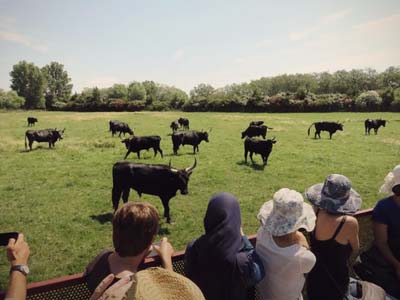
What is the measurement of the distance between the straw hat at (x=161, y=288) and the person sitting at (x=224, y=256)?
95cm

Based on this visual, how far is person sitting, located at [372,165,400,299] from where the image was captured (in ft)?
13.1

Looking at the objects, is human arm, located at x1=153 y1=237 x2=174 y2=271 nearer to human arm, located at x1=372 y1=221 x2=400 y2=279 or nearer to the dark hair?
human arm, located at x1=372 y1=221 x2=400 y2=279

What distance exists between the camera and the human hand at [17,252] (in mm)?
2477

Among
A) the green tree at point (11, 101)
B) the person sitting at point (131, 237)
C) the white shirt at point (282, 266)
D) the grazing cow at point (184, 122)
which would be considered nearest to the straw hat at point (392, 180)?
the white shirt at point (282, 266)

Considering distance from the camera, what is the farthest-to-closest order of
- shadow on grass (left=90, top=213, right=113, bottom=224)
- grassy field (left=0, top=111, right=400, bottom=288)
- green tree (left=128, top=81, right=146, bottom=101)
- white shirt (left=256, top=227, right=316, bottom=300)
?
green tree (left=128, top=81, right=146, bottom=101) → shadow on grass (left=90, top=213, right=113, bottom=224) → grassy field (left=0, top=111, right=400, bottom=288) → white shirt (left=256, top=227, right=316, bottom=300)

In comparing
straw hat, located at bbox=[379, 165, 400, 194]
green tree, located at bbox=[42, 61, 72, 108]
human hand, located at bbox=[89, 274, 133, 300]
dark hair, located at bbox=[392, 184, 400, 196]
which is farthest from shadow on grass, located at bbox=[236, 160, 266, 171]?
green tree, located at bbox=[42, 61, 72, 108]

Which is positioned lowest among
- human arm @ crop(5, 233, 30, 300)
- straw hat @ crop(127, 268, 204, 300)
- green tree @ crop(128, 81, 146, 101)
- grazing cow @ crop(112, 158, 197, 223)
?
grazing cow @ crop(112, 158, 197, 223)

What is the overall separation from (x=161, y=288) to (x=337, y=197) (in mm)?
2383

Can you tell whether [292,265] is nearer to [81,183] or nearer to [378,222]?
[378,222]

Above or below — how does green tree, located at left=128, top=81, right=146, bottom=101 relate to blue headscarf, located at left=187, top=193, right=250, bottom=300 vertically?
above

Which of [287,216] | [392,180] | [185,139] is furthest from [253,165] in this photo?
[287,216]

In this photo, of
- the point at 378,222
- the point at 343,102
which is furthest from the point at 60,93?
the point at 378,222

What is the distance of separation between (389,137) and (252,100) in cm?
3891

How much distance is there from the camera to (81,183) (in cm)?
1205
